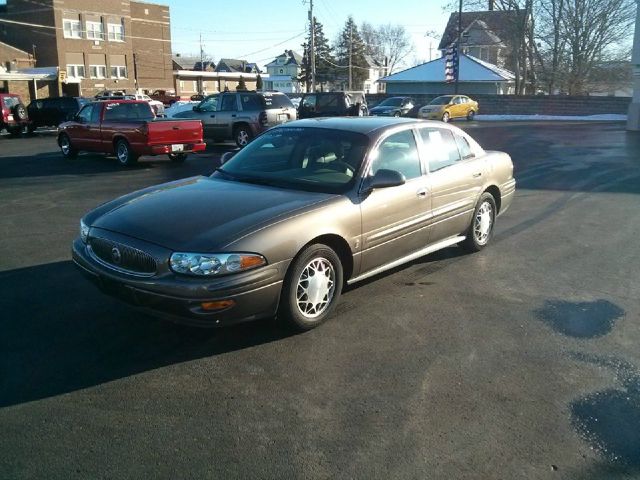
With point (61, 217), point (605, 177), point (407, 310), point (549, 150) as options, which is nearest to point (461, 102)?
point (549, 150)

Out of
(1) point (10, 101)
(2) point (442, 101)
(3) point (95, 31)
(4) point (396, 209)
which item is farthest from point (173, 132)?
(3) point (95, 31)

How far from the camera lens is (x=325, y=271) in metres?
4.73

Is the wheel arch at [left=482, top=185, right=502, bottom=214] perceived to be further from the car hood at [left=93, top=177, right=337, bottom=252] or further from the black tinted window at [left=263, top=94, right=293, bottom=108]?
the black tinted window at [left=263, top=94, right=293, bottom=108]

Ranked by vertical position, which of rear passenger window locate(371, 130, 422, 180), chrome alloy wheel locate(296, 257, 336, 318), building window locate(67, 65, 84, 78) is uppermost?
building window locate(67, 65, 84, 78)

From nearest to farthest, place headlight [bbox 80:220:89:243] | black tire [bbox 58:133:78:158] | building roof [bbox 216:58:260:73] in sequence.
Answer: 1. headlight [bbox 80:220:89:243]
2. black tire [bbox 58:133:78:158]
3. building roof [bbox 216:58:260:73]

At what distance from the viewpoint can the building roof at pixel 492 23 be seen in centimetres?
4753

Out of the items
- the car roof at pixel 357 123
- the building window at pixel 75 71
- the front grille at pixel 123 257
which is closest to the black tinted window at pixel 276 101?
the car roof at pixel 357 123

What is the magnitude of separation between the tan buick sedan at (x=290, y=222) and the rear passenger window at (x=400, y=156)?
0.5 inches

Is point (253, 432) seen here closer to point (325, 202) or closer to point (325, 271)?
point (325, 271)

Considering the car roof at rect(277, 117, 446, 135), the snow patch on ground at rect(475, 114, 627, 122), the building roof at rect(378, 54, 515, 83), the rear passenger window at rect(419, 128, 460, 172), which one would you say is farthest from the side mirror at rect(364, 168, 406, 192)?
the building roof at rect(378, 54, 515, 83)

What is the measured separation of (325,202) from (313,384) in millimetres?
1525

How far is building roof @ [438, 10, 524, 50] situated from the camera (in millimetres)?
47531

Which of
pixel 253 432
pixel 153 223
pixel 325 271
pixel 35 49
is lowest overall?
pixel 253 432

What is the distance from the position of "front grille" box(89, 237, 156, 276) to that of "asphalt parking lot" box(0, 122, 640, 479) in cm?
58
